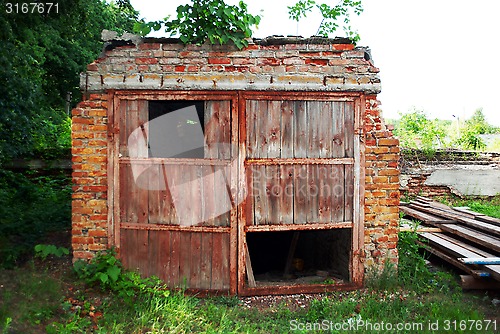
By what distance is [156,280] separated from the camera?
4.98 metres

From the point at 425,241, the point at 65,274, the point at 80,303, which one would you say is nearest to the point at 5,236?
the point at 65,274

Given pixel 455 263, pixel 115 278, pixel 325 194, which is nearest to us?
pixel 115 278

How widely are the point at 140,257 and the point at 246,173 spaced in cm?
172

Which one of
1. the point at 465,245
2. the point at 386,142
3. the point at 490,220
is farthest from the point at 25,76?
the point at 490,220

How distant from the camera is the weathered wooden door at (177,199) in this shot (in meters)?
5.04

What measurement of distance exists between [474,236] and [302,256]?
2896 millimetres

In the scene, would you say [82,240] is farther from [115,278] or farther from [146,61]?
[146,61]

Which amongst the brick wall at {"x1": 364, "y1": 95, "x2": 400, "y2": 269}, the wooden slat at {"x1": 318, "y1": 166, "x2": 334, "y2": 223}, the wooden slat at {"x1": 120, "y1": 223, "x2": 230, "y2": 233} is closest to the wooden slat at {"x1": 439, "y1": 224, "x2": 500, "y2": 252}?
the brick wall at {"x1": 364, "y1": 95, "x2": 400, "y2": 269}

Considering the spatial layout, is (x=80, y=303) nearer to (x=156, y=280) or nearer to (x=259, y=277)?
(x=156, y=280)

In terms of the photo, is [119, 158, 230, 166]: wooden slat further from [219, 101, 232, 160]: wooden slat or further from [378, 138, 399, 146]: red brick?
→ [378, 138, 399, 146]: red brick

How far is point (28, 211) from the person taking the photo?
7.20m

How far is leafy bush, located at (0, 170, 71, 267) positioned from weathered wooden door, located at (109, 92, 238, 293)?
173cm

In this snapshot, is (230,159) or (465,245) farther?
(465,245)

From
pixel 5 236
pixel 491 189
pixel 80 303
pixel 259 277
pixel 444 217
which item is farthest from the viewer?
pixel 491 189
